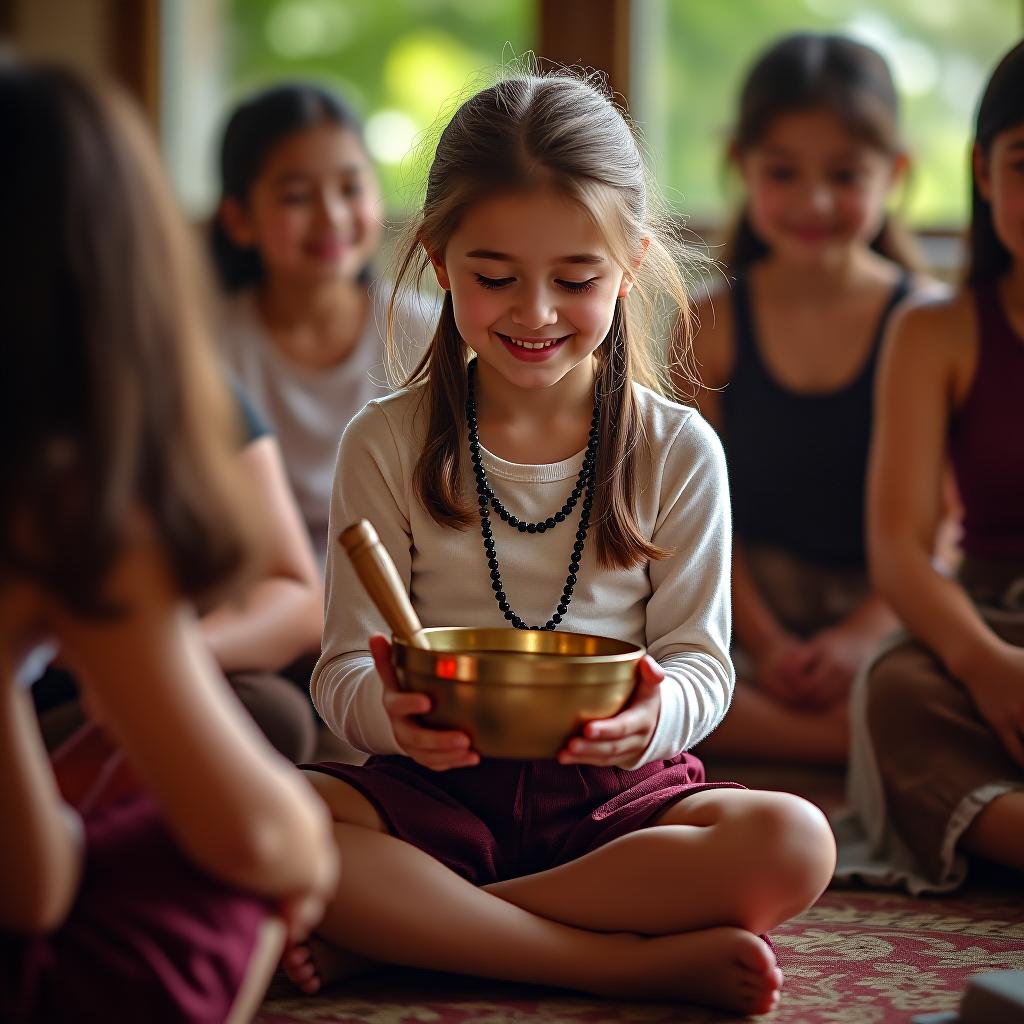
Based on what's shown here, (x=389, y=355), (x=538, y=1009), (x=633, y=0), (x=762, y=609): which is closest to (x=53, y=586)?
(x=538, y=1009)

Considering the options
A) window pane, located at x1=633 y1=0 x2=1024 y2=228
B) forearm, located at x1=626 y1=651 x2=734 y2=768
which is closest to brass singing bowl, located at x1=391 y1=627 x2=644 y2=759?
forearm, located at x1=626 y1=651 x2=734 y2=768

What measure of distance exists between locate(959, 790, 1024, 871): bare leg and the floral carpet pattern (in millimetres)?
80

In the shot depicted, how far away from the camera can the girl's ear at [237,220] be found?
2445mm

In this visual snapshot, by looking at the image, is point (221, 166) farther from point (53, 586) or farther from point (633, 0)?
point (53, 586)

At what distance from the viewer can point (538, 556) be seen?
1.40m

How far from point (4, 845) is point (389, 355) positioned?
76 centimetres

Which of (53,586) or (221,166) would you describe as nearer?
(53,586)

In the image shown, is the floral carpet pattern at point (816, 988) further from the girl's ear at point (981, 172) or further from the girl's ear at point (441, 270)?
the girl's ear at point (981, 172)

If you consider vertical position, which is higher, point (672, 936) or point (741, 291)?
point (741, 291)

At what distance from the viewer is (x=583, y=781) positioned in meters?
1.31

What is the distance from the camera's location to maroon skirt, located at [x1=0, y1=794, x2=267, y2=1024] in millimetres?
896

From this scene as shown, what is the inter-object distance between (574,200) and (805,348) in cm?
109

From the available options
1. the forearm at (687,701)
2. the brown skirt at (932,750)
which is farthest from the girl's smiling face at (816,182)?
the forearm at (687,701)

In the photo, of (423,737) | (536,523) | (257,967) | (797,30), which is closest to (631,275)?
(536,523)
